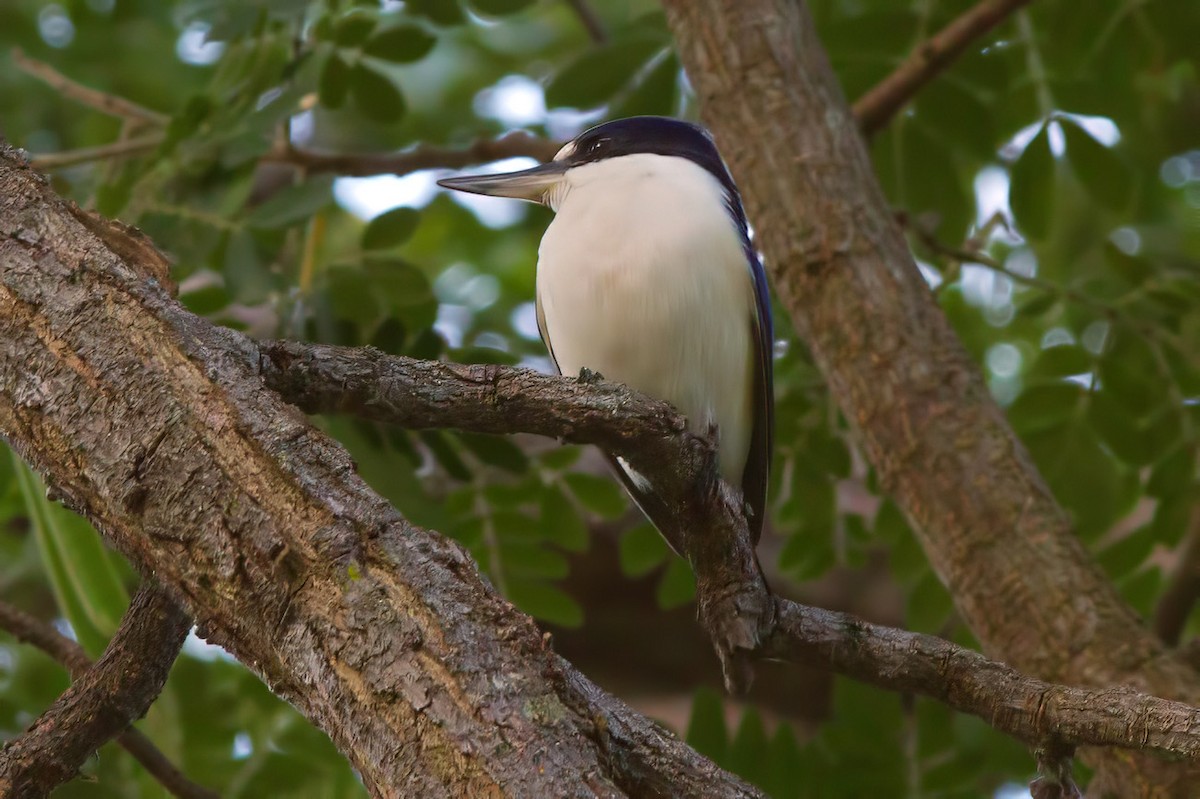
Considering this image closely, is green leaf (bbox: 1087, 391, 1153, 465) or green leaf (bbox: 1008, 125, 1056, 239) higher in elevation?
green leaf (bbox: 1008, 125, 1056, 239)

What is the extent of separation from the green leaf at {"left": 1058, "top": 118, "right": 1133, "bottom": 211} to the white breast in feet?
5.22

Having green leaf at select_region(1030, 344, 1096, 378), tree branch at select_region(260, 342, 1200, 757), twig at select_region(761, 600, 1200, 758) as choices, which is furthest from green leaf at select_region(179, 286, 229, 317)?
green leaf at select_region(1030, 344, 1096, 378)

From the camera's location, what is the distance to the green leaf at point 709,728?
11.9 feet

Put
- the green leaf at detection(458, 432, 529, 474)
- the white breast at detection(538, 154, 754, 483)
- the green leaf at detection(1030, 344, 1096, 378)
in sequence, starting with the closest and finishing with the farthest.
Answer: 1. the white breast at detection(538, 154, 754, 483)
2. the green leaf at detection(458, 432, 529, 474)
3. the green leaf at detection(1030, 344, 1096, 378)

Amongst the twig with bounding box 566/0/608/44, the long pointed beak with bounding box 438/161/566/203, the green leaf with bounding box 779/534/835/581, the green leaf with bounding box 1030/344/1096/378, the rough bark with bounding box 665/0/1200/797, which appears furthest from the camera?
the twig with bounding box 566/0/608/44

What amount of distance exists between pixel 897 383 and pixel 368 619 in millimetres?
2166

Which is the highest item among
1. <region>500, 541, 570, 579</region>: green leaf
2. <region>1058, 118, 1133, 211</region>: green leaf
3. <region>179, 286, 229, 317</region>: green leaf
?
<region>1058, 118, 1133, 211</region>: green leaf

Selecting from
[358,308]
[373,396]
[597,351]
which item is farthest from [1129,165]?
[373,396]

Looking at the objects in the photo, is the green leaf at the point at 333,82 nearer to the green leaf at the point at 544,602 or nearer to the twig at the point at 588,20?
the twig at the point at 588,20

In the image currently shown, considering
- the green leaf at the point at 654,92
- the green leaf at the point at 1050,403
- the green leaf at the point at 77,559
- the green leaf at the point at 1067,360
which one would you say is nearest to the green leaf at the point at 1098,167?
the green leaf at the point at 1067,360

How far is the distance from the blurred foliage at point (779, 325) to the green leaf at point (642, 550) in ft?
0.04

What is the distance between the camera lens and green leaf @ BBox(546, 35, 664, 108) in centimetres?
433

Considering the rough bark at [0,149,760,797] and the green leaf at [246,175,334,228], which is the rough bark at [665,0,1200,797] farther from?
the rough bark at [0,149,760,797]

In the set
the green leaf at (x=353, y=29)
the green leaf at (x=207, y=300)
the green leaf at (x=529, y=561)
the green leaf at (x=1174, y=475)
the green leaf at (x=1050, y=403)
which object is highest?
the green leaf at (x=353, y=29)
